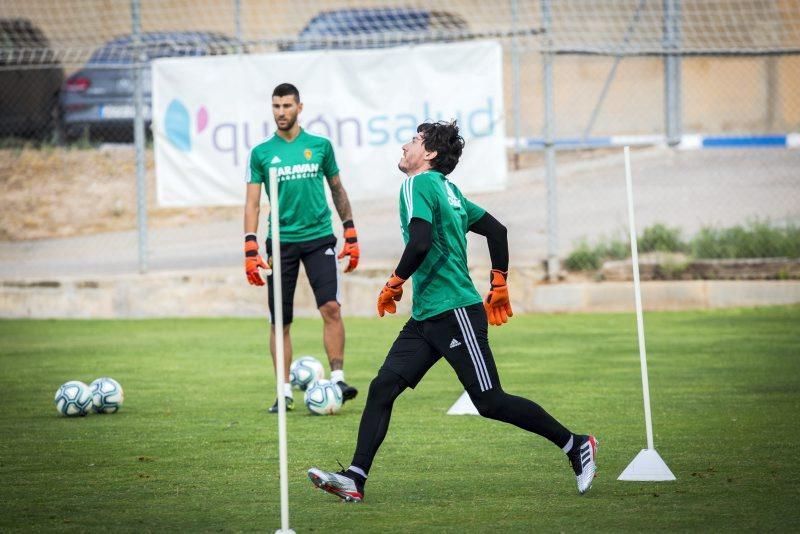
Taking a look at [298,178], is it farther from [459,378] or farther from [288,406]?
[459,378]

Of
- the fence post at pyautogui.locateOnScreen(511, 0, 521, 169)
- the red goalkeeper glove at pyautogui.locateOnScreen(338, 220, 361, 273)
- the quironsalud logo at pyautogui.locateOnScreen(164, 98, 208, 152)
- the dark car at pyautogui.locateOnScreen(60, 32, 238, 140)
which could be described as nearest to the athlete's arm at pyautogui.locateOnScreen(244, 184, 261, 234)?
the red goalkeeper glove at pyautogui.locateOnScreen(338, 220, 361, 273)

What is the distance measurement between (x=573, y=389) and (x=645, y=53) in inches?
261

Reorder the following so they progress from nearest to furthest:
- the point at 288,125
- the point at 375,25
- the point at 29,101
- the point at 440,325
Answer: the point at 440,325 → the point at 288,125 → the point at 375,25 → the point at 29,101

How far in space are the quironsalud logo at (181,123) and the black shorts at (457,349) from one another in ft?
32.4

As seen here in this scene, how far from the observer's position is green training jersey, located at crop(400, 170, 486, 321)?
21.5 ft

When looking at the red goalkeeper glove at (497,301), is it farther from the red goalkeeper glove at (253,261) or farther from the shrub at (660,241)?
the shrub at (660,241)

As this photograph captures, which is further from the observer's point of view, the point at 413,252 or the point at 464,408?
the point at 464,408

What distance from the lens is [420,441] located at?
27.0 ft

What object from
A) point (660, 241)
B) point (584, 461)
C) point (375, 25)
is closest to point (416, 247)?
point (584, 461)

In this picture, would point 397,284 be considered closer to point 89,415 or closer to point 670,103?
point 89,415

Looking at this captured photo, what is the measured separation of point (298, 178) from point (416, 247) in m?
3.81

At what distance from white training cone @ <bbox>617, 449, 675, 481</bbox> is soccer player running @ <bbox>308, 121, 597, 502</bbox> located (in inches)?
15.2

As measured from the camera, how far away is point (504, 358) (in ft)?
40.8

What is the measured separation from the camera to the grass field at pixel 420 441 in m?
6.16
